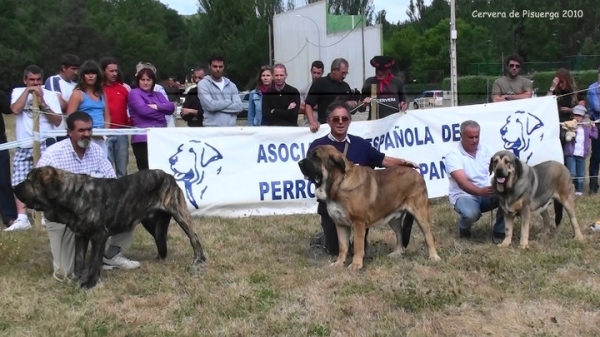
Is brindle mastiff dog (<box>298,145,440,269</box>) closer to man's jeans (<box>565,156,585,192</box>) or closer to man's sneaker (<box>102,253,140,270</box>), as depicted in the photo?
man's sneaker (<box>102,253,140,270</box>)

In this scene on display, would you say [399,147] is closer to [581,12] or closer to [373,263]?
[373,263]

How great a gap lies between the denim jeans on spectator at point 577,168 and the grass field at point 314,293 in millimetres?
2881

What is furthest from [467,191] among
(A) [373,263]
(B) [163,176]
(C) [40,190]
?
(C) [40,190]

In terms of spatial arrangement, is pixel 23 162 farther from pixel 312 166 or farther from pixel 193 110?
pixel 312 166

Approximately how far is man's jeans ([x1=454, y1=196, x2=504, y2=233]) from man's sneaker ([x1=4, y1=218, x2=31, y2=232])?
4979 millimetres

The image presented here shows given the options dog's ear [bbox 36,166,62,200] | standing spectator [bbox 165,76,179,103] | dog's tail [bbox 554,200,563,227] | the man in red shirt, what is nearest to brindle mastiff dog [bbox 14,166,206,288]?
dog's ear [bbox 36,166,62,200]

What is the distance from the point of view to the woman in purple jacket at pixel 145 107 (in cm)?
827

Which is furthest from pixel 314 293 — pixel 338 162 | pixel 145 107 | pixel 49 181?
pixel 145 107

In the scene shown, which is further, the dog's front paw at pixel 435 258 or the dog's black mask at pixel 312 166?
the dog's front paw at pixel 435 258

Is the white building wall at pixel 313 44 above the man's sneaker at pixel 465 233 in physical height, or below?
above

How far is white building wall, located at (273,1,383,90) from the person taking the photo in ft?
94.1

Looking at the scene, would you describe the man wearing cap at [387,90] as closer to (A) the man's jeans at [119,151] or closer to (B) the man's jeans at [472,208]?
(B) the man's jeans at [472,208]

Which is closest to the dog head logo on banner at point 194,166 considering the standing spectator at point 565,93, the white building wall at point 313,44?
the standing spectator at point 565,93

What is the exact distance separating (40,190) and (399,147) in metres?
5.04
